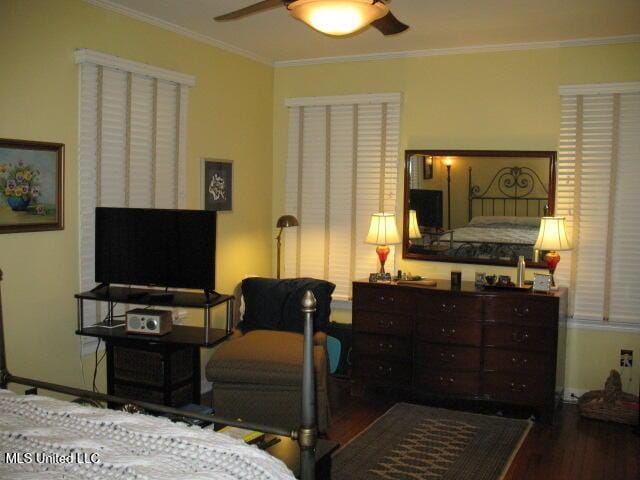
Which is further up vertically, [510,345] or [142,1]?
[142,1]

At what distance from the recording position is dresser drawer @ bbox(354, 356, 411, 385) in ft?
15.3

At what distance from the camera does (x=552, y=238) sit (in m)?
4.43

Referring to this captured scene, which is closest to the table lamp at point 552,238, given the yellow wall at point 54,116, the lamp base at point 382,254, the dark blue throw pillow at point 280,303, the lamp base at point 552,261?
the lamp base at point 552,261

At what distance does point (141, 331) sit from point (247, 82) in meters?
2.43

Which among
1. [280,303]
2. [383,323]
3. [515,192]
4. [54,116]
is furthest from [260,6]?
[515,192]

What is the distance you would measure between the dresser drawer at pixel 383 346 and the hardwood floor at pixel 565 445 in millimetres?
341

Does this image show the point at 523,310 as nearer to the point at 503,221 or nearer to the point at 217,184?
the point at 503,221

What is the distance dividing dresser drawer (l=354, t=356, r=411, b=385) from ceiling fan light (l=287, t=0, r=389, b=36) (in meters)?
2.81

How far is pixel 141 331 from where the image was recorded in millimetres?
3752

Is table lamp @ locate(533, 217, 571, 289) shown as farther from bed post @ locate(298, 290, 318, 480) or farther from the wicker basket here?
bed post @ locate(298, 290, 318, 480)

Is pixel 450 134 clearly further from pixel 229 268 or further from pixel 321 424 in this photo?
pixel 321 424

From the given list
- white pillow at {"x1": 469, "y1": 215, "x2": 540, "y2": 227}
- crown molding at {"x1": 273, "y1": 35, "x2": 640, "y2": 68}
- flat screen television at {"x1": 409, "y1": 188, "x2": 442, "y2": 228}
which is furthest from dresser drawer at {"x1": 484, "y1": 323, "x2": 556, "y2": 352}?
crown molding at {"x1": 273, "y1": 35, "x2": 640, "y2": 68}

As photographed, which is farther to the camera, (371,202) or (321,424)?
(371,202)

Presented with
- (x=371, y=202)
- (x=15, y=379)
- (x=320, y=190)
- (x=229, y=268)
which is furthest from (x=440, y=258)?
(x=15, y=379)
